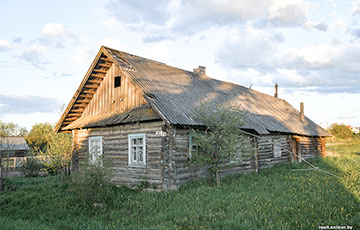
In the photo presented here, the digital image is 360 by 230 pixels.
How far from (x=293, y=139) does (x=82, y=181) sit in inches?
676

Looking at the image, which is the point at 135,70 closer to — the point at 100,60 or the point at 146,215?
the point at 100,60

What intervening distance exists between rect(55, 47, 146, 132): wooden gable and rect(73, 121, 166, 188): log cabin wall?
1.00m

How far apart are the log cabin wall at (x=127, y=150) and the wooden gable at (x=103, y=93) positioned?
3.27ft

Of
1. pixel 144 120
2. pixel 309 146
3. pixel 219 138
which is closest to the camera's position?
pixel 219 138

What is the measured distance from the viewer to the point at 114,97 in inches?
Result: 562

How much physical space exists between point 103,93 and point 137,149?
415 cm

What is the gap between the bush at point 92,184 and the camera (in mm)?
9625

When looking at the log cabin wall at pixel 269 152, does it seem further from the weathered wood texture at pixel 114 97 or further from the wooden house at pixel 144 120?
the weathered wood texture at pixel 114 97

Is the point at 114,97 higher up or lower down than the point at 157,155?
higher up

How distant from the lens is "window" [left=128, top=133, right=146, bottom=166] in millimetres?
12359

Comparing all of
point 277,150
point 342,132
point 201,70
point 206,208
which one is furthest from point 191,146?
point 342,132

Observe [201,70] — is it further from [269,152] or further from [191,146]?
[191,146]

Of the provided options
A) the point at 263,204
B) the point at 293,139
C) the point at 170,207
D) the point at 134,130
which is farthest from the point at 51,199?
the point at 293,139

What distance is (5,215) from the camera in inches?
381
